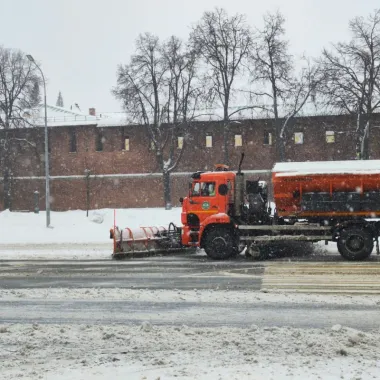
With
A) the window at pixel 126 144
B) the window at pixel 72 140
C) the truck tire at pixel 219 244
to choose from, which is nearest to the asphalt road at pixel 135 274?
the truck tire at pixel 219 244

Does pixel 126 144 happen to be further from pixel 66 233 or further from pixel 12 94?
pixel 66 233

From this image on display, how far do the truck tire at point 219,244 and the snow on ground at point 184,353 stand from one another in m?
10.8

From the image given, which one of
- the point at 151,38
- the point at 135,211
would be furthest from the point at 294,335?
the point at 151,38

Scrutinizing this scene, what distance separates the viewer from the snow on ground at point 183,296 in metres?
11.8

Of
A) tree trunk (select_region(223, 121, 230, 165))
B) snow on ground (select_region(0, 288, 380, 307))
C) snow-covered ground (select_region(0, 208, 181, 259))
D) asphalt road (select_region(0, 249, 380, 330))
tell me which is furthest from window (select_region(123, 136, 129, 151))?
snow on ground (select_region(0, 288, 380, 307))

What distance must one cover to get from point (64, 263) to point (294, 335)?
40.6 ft

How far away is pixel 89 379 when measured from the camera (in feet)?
22.6

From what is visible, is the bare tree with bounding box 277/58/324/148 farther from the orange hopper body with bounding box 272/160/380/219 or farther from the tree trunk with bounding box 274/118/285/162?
the orange hopper body with bounding box 272/160/380/219

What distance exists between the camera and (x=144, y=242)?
22.2 meters

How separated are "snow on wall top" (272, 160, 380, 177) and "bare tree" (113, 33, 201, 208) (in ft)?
94.0

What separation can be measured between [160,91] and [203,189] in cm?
3126

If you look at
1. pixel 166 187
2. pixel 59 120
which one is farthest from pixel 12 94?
pixel 166 187

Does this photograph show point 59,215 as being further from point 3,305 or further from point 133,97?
point 3,305

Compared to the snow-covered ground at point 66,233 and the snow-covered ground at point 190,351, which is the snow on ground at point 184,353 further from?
the snow-covered ground at point 66,233
